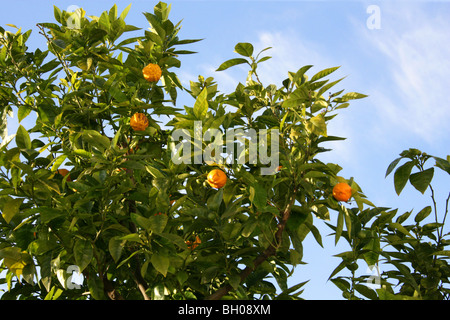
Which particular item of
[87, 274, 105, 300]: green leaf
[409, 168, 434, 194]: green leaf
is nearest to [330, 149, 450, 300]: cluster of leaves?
[409, 168, 434, 194]: green leaf

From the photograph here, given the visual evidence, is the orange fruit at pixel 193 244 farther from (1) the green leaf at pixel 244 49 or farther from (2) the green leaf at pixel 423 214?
(2) the green leaf at pixel 423 214

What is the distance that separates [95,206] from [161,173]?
36cm

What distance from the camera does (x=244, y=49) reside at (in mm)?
2543

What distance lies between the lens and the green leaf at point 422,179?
2197mm

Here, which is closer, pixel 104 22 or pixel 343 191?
pixel 343 191

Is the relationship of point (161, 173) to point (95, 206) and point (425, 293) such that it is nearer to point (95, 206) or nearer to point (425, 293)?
point (95, 206)

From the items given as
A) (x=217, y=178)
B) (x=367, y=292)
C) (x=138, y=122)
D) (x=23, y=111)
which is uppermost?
(x=23, y=111)

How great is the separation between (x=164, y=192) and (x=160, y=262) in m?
0.31

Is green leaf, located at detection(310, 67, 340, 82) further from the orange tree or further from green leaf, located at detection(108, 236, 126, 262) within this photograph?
green leaf, located at detection(108, 236, 126, 262)

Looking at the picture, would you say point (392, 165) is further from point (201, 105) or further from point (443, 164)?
point (201, 105)

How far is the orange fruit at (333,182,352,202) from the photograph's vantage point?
215 cm

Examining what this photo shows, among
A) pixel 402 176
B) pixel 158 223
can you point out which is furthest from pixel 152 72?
pixel 402 176

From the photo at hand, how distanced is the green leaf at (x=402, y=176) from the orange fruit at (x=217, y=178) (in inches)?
31.7

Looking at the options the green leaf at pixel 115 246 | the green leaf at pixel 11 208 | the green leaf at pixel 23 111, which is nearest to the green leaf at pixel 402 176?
the green leaf at pixel 115 246
